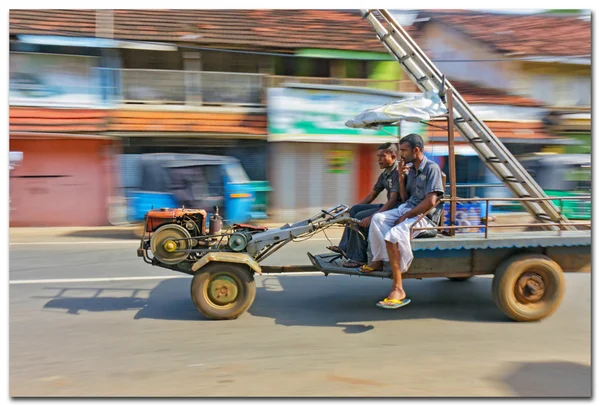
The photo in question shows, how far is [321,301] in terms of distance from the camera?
6035 mm

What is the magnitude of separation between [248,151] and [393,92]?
4.29 m

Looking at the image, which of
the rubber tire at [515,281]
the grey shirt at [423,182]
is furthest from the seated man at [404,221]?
the rubber tire at [515,281]

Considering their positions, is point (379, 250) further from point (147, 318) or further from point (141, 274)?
point (141, 274)

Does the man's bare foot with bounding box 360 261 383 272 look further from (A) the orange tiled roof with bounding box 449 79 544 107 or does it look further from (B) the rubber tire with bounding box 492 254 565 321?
(A) the orange tiled roof with bounding box 449 79 544 107

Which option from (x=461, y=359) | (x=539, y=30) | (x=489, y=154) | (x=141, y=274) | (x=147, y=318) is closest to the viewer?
(x=461, y=359)

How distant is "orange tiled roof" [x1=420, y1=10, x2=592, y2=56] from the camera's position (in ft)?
50.4

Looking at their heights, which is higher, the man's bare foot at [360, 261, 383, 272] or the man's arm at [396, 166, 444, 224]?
the man's arm at [396, 166, 444, 224]

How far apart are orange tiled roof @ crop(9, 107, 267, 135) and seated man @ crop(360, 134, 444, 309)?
9098mm

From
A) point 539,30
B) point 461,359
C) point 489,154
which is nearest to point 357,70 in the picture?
point 539,30

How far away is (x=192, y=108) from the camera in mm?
13992

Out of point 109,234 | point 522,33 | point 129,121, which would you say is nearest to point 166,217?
point 109,234

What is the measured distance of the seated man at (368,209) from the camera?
5441 mm

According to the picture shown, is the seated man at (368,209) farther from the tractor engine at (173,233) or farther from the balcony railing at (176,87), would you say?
the balcony railing at (176,87)

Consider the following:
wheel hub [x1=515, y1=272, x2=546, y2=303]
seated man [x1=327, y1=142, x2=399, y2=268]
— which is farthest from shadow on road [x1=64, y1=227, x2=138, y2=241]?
wheel hub [x1=515, y1=272, x2=546, y2=303]
